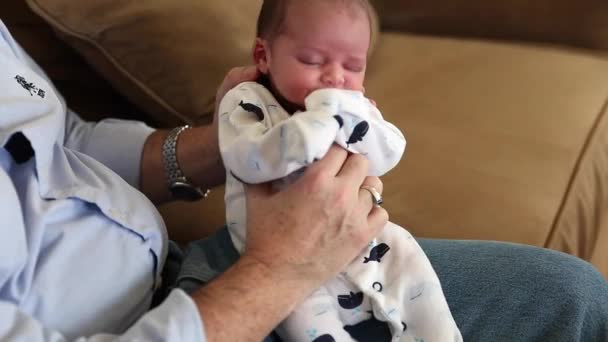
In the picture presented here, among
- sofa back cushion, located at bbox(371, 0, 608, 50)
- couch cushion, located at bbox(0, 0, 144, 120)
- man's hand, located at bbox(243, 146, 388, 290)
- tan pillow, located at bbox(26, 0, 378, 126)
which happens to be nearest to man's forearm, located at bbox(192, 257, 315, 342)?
man's hand, located at bbox(243, 146, 388, 290)

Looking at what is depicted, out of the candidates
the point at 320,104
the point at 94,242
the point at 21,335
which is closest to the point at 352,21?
the point at 320,104

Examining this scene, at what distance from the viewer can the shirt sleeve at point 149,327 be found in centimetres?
60

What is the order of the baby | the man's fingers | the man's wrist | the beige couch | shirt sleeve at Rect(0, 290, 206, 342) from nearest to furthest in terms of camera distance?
shirt sleeve at Rect(0, 290, 206, 342)
the baby
the man's fingers
the man's wrist
the beige couch

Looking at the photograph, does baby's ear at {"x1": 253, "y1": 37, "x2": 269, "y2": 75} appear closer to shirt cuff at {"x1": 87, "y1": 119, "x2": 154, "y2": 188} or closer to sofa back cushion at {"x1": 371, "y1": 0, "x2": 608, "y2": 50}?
shirt cuff at {"x1": 87, "y1": 119, "x2": 154, "y2": 188}

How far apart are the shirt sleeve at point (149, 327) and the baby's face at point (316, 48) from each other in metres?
0.30

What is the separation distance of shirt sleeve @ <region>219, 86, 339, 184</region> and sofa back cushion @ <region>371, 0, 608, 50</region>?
41.3 inches

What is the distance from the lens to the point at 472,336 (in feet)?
A: 2.75

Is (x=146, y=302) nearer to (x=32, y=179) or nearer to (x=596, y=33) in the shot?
(x=32, y=179)

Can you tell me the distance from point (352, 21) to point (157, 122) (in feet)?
2.01

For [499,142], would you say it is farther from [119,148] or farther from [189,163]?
[119,148]

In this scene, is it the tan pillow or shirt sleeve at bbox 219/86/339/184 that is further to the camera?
the tan pillow

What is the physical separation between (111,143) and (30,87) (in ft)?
0.72

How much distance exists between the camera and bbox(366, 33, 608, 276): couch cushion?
1124mm

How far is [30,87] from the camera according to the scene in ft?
2.69
